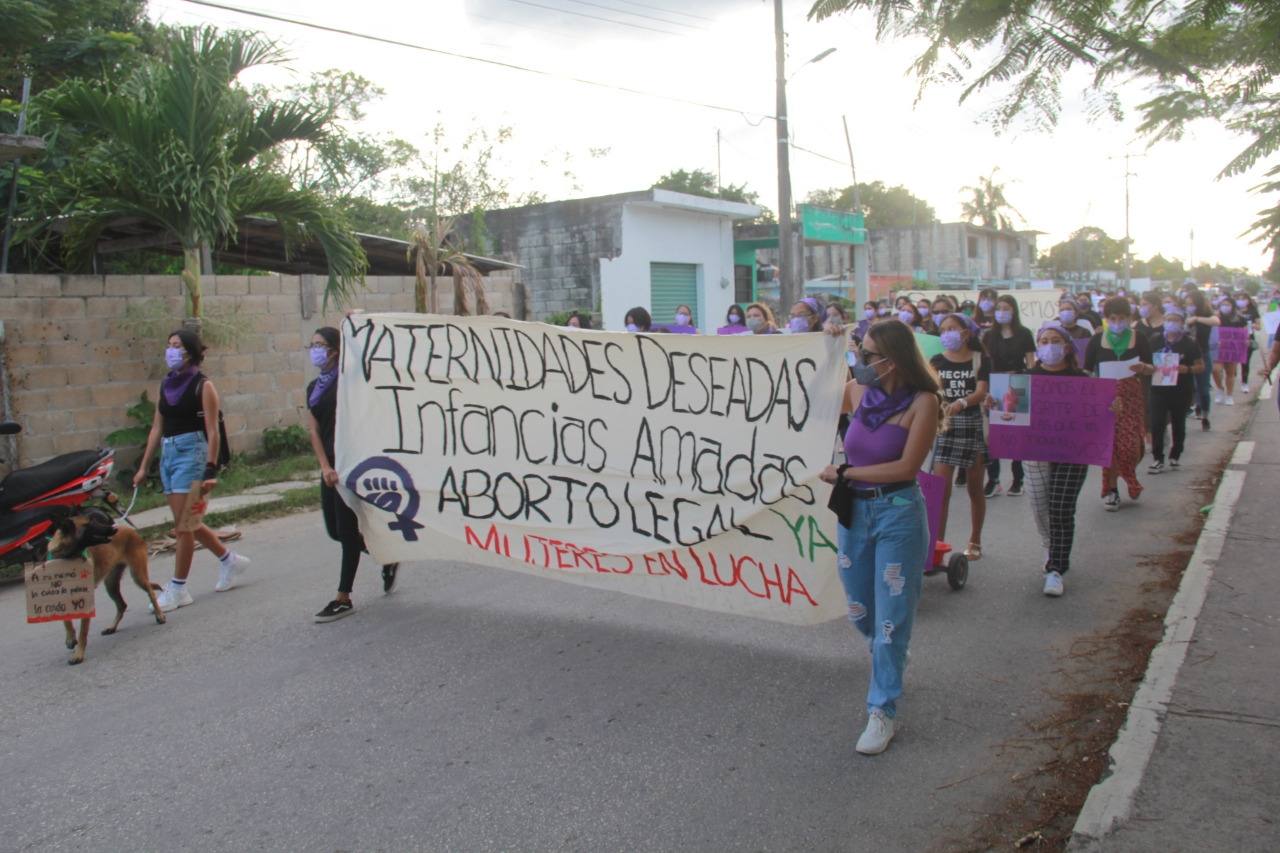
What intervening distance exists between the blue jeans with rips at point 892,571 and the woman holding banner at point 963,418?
2331mm

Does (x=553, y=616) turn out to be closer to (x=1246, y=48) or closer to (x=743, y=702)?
(x=743, y=702)

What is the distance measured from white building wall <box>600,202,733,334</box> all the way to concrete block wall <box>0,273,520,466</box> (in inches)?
369

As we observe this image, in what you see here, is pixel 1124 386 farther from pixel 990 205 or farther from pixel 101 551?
pixel 990 205

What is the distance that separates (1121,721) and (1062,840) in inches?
39.4

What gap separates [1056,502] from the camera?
5.65 metres

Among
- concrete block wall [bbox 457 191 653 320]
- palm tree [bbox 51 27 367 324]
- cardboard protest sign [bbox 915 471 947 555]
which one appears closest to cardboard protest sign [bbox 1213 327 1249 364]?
cardboard protest sign [bbox 915 471 947 555]

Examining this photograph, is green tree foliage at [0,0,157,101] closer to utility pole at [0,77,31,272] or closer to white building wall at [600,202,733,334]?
utility pole at [0,77,31,272]

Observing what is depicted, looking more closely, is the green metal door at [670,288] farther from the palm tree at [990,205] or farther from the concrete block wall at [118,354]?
the palm tree at [990,205]

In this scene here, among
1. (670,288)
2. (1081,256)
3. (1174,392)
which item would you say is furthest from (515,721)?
(1081,256)

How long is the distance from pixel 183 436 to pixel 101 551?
94cm

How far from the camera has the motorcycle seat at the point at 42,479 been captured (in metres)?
6.01

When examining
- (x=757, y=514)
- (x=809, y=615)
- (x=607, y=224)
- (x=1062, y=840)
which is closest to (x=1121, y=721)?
(x=1062, y=840)

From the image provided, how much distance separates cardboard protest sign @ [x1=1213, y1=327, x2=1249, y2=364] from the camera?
1409 centimetres

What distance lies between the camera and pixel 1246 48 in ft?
7.45
